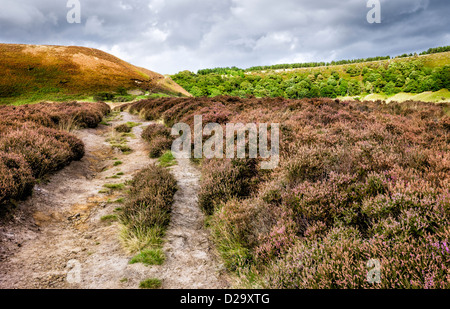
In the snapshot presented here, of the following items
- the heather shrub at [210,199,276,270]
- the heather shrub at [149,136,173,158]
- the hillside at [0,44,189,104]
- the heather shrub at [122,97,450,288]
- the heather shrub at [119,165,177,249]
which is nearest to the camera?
the heather shrub at [122,97,450,288]

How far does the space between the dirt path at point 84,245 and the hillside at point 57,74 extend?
32.8m

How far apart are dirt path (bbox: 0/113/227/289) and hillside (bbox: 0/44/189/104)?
32807 mm

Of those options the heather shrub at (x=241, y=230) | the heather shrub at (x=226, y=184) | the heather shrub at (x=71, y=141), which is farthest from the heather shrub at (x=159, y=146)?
the heather shrub at (x=241, y=230)

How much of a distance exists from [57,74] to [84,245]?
42382 millimetres

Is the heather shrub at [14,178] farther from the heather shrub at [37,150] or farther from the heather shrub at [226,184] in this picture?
the heather shrub at [226,184]

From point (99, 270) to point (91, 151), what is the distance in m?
7.52

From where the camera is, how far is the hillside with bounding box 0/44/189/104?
102 ft

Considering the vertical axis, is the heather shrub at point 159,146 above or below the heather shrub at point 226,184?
above

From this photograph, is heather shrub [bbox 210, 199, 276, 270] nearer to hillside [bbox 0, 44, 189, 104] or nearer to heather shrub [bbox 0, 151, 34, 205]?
heather shrub [bbox 0, 151, 34, 205]

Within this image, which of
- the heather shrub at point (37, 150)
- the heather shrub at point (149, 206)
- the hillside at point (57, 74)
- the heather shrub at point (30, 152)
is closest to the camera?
the heather shrub at point (149, 206)

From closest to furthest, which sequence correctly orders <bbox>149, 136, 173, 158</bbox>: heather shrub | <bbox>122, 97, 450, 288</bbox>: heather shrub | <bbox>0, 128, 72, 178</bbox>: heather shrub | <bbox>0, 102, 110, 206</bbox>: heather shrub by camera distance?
<bbox>122, 97, 450, 288</bbox>: heather shrub < <bbox>0, 102, 110, 206</bbox>: heather shrub < <bbox>0, 128, 72, 178</bbox>: heather shrub < <bbox>149, 136, 173, 158</bbox>: heather shrub

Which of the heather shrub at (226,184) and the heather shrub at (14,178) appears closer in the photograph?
the heather shrub at (14,178)

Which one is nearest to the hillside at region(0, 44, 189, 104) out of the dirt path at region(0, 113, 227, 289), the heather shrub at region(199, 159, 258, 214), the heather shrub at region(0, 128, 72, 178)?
the heather shrub at region(0, 128, 72, 178)

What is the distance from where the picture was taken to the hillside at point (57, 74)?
31.1 meters
